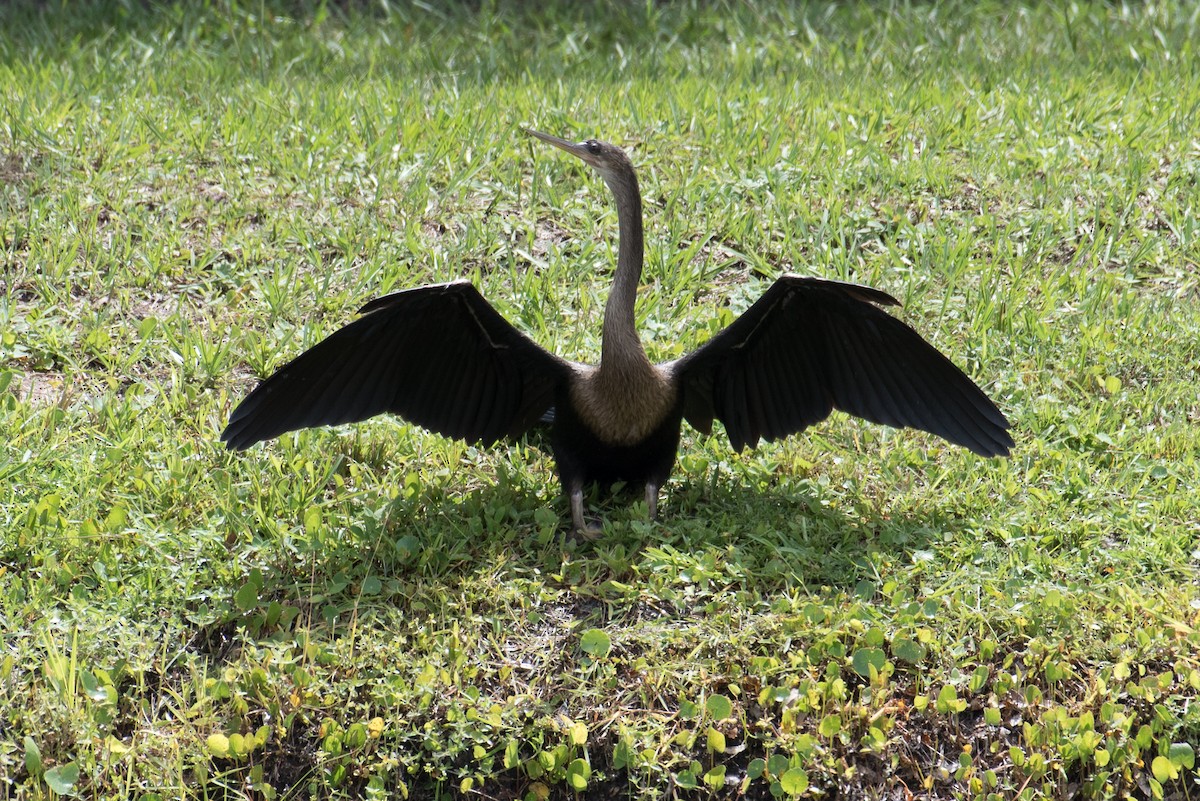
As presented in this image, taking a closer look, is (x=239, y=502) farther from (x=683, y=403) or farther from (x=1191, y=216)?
(x=1191, y=216)

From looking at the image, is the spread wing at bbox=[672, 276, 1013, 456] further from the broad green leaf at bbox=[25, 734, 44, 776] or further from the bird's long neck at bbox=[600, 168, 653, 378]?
the broad green leaf at bbox=[25, 734, 44, 776]

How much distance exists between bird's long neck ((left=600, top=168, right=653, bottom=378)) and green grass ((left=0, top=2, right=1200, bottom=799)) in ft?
1.68

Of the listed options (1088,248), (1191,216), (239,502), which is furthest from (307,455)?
(1191,216)

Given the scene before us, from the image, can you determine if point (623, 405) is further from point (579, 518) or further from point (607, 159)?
point (607, 159)

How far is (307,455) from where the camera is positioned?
4387 mm

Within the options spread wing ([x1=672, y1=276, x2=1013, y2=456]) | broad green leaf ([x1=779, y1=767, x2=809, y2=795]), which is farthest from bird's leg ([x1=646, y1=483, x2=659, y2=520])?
broad green leaf ([x1=779, y1=767, x2=809, y2=795])

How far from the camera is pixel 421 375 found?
415 centimetres

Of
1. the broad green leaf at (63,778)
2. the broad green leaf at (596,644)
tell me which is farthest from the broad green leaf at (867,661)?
the broad green leaf at (63,778)

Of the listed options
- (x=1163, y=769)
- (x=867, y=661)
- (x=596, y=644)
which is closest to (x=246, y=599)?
(x=596, y=644)

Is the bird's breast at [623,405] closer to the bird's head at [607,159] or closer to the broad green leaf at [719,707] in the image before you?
the bird's head at [607,159]

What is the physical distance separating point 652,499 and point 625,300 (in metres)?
0.61

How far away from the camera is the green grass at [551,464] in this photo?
3.45 m

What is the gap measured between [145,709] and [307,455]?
110 centimetres

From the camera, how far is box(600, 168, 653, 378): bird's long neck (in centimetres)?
399
